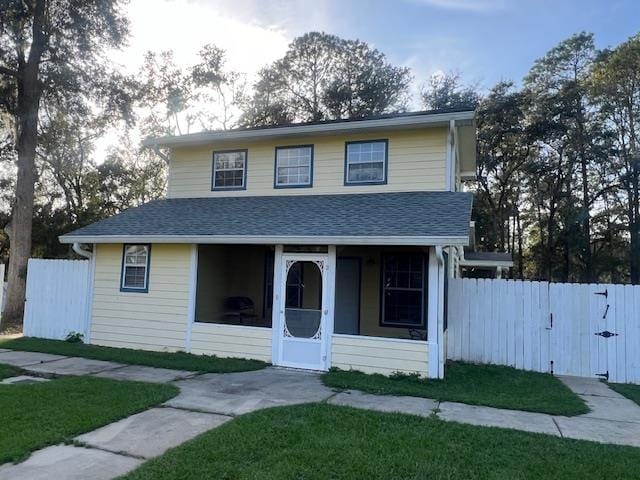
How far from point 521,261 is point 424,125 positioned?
20406mm

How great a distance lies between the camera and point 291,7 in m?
11.6

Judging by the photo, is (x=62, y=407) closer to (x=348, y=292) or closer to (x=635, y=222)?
(x=348, y=292)

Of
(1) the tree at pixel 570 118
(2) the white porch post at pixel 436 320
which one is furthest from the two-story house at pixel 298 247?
(1) the tree at pixel 570 118

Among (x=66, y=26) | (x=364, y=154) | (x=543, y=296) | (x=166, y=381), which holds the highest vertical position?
(x=66, y=26)

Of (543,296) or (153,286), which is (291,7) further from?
(543,296)

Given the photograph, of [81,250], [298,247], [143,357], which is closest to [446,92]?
[298,247]

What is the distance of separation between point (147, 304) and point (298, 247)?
3676mm

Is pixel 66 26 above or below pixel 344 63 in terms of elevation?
below

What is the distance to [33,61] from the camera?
14547mm

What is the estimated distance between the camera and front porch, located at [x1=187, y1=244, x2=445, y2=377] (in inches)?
300

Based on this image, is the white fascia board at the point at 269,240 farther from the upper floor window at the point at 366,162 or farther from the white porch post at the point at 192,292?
the upper floor window at the point at 366,162

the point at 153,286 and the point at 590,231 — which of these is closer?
the point at 153,286

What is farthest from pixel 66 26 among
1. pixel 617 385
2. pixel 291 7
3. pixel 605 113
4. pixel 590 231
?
pixel 590 231

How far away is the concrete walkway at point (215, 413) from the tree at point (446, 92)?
20841mm
